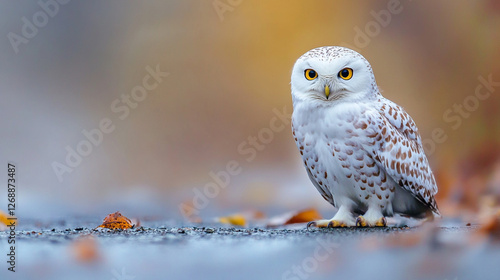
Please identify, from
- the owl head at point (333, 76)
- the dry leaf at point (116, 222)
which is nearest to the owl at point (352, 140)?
the owl head at point (333, 76)

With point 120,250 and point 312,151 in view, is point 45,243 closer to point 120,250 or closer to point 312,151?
point 120,250

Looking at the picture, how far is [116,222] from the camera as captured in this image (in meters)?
2.39

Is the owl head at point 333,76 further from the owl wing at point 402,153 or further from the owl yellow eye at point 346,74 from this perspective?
the owl wing at point 402,153

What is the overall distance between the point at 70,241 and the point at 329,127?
92cm

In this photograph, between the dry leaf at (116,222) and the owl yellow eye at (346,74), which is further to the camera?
the dry leaf at (116,222)

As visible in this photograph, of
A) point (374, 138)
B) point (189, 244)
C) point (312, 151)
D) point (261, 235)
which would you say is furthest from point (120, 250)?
point (374, 138)

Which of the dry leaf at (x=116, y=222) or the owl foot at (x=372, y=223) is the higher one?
the dry leaf at (x=116, y=222)

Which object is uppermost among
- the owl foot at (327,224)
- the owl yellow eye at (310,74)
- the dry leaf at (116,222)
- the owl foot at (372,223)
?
the owl yellow eye at (310,74)

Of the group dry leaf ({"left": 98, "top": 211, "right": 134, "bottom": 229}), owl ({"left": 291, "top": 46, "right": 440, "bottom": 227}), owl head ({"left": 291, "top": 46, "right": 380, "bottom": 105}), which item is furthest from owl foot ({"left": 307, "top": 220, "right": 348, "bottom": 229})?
dry leaf ({"left": 98, "top": 211, "right": 134, "bottom": 229})

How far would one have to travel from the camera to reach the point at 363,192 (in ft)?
7.38

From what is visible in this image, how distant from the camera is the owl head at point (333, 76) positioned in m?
2.18

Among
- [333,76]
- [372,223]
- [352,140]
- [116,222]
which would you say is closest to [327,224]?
[372,223]

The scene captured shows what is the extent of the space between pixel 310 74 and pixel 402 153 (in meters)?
0.42

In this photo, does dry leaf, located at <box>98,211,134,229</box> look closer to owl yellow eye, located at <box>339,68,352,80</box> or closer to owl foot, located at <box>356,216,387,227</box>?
owl foot, located at <box>356,216,387,227</box>
